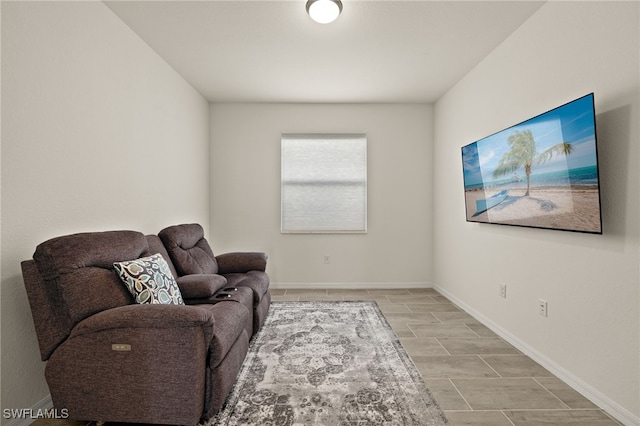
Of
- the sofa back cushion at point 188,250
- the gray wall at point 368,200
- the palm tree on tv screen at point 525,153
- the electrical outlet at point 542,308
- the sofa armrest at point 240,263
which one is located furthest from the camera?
the gray wall at point 368,200

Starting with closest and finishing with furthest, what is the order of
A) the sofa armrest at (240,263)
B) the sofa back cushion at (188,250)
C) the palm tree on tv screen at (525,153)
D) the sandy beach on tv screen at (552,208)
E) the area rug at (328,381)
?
the area rug at (328,381)
the sandy beach on tv screen at (552,208)
the palm tree on tv screen at (525,153)
the sofa back cushion at (188,250)
the sofa armrest at (240,263)

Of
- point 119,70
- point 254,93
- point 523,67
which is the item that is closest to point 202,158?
point 254,93

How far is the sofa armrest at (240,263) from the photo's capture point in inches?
144

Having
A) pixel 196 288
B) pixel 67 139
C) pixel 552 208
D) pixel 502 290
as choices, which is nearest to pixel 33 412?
pixel 196 288

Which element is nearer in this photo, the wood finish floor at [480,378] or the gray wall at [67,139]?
the gray wall at [67,139]

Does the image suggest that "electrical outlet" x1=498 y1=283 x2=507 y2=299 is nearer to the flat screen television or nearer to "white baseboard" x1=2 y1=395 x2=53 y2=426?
the flat screen television

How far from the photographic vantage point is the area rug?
1896mm

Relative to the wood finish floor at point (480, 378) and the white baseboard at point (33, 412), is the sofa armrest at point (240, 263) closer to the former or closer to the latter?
the wood finish floor at point (480, 378)

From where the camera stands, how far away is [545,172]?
2.34m

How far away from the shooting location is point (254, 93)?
445cm

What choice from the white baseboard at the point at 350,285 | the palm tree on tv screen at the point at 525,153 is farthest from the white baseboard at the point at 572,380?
the white baseboard at the point at 350,285

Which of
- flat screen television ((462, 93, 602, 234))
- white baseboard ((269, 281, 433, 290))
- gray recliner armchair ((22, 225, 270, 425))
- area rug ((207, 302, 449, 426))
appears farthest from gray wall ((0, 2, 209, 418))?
flat screen television ((462, 93, 602, 234))

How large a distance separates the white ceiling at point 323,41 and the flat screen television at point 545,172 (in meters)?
0.95

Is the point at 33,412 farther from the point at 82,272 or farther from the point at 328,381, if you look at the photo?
the point at 328,381
